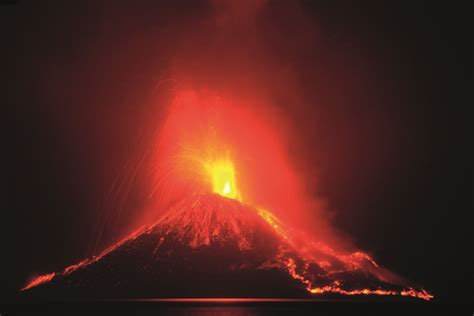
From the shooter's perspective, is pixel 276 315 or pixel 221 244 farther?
pixel 221 244

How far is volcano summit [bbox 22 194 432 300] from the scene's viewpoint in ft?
242

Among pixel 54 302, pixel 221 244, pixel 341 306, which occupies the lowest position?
pixel 54 302

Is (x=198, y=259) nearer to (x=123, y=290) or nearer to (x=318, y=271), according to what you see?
(x=123, y=290)

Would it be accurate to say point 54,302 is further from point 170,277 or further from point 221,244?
point 221,244

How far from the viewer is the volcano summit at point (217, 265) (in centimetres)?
7369

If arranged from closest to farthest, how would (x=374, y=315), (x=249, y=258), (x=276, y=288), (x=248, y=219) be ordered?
(x=374, y=315) < (x=276, y=288) < (x=249, y=258) < (x=248, y=219)

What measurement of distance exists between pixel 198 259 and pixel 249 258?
7.08m

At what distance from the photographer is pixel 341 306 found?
79.5 metres

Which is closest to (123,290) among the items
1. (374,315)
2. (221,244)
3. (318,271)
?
(221,244)

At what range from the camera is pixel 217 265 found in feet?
252

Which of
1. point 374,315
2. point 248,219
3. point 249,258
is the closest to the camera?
point 374,315

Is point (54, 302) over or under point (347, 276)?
under

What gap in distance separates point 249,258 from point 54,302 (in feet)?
87.1

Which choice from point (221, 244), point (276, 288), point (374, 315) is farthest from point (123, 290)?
point (374, 315)
